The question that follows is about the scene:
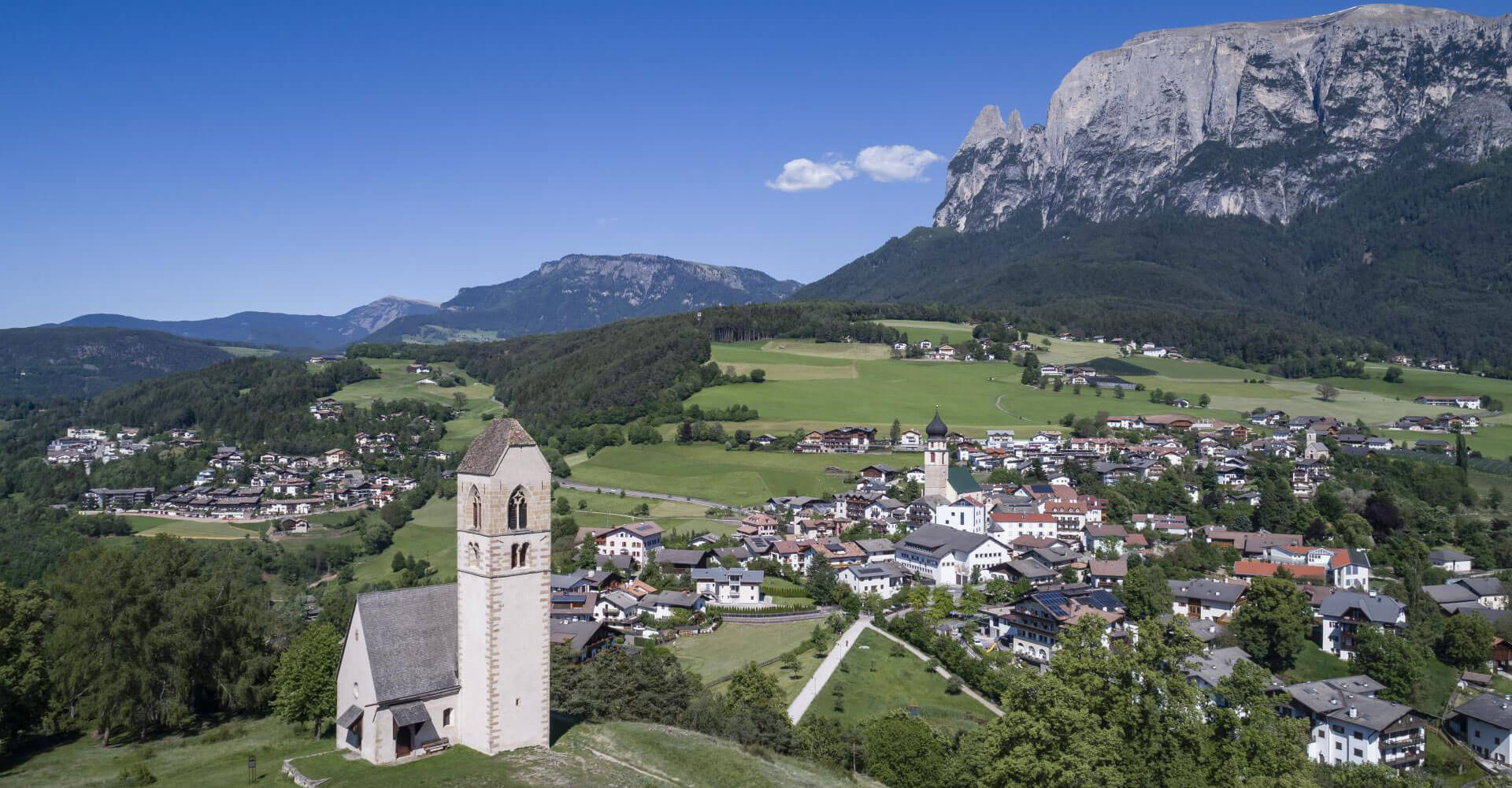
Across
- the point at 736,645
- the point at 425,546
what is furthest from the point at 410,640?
the point at 425,546

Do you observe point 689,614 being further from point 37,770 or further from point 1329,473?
point 1329,473

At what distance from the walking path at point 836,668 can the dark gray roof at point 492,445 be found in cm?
1846

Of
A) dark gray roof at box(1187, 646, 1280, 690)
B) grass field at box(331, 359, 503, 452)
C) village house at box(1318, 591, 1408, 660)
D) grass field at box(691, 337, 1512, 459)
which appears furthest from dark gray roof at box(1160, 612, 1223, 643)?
grass field at box(331, 359, 503, 452)

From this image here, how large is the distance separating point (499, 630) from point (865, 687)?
82.5 feet

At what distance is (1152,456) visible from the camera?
97500 millimetres

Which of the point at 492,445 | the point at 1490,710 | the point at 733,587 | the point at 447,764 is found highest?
the point at 492,445

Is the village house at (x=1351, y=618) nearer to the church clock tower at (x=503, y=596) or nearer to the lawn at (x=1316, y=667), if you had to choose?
the lawn at (x=1316, y=667)

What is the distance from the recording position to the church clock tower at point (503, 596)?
27.1 m

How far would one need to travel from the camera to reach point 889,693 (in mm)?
47938

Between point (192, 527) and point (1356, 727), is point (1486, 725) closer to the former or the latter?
point (1356, 727)

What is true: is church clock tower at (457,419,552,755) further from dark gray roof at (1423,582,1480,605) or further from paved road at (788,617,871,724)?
dark gray roof at (1423,582,1480,605)

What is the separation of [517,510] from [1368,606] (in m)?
52.4

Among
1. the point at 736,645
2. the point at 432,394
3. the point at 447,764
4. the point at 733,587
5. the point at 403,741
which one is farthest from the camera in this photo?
the point at 432,394

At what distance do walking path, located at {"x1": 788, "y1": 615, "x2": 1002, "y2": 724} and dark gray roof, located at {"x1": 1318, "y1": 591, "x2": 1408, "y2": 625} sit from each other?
80.9ft
